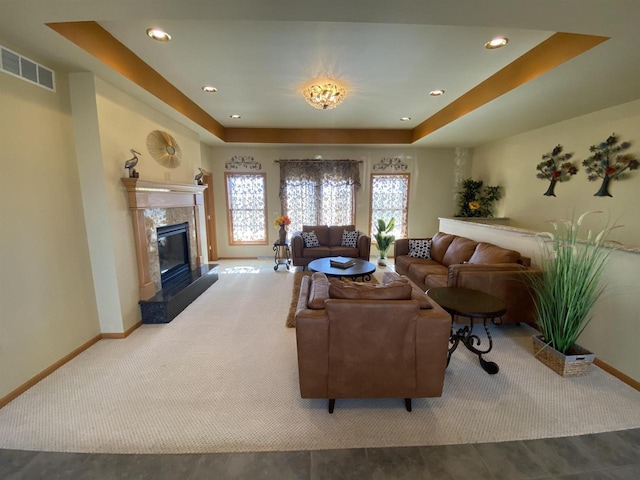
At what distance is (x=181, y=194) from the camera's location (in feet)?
13.0

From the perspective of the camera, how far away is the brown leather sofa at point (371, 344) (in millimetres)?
1711

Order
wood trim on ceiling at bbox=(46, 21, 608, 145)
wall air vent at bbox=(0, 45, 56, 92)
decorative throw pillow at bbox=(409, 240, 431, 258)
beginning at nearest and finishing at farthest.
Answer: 1. wall air vent at bbox=(0, 45, 56, 92)
2. wood trim on ceiling at bbox=(46, 21, 608, 145)
3. decorative throw pillow at bbox=(409, 240, 431, 258)

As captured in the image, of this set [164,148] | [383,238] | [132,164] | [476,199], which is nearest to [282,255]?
[383,238]

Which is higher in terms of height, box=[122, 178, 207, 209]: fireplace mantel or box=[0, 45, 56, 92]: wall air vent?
box=[0, 45, 56, 92]: wall air vent

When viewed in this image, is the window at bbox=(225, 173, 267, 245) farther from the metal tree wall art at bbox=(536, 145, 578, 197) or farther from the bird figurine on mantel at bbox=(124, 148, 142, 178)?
the metal tree wall art at bbox=(536, 145, 578, 197)

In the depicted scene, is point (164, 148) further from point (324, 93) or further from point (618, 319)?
point (618, 319)

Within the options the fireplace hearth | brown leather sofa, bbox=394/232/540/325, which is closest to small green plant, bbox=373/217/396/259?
brown leather sofa, bbox=394/232/540/325

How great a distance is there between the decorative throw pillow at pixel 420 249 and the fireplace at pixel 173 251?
373 centimetres

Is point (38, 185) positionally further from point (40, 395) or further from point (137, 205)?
point (40, 395)

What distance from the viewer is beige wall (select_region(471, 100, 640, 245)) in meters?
3.14

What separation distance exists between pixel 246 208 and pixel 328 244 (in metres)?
2.15

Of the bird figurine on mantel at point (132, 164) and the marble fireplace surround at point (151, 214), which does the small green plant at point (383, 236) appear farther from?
the bird figurine on mantel at point (132, 164)

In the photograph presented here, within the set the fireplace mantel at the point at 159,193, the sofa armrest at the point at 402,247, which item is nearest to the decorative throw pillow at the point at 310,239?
the sofa armrest at the point at 402,247

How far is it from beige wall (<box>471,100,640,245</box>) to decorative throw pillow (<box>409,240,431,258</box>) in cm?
172
